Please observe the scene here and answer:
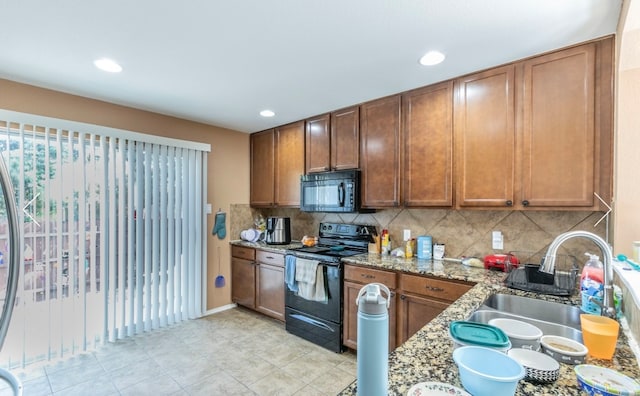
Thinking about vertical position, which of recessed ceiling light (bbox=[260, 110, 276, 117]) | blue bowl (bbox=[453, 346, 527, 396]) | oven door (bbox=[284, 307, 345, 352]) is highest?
recessed ceiling light (bbox=[260, 110, 276, 117])

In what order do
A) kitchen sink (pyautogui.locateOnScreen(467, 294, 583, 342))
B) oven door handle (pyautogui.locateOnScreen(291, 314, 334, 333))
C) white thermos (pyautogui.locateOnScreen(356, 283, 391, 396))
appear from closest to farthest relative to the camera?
white thermos (pyautogui.locateOnScreen(356, 283, 391, 396)), kitchen sink (pyautogui.locateOnScreen(467, 294, 583, 342)), oven door handle (pyautogui.locateOnScreen(291, 314, 334, 333))

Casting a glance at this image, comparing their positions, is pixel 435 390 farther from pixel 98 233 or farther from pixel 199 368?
pixel 98 233

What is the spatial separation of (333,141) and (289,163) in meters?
0.73

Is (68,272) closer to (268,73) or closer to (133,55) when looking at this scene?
(133,55)

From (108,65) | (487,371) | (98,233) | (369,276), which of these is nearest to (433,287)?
(369,276)

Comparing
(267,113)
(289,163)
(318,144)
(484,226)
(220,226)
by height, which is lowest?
(220,226)

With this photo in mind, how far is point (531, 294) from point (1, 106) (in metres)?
4.03

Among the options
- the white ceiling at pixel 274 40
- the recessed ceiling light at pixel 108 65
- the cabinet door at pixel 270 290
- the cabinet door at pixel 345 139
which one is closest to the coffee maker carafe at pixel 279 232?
the cabinet door at pixel 270 290

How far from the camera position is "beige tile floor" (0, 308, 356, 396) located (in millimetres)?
2268

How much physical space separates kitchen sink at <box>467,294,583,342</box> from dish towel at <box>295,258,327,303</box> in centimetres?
152

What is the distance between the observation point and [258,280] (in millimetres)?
3656

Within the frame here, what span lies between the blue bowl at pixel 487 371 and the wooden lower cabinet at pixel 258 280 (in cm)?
264

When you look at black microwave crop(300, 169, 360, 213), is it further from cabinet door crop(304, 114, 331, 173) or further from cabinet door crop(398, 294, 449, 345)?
cabinet door crop(398, 294, 449, 345)

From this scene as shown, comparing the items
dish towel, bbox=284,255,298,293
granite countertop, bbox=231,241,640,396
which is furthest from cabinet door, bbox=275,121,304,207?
granite countertop, bbox=231,241,640,396
